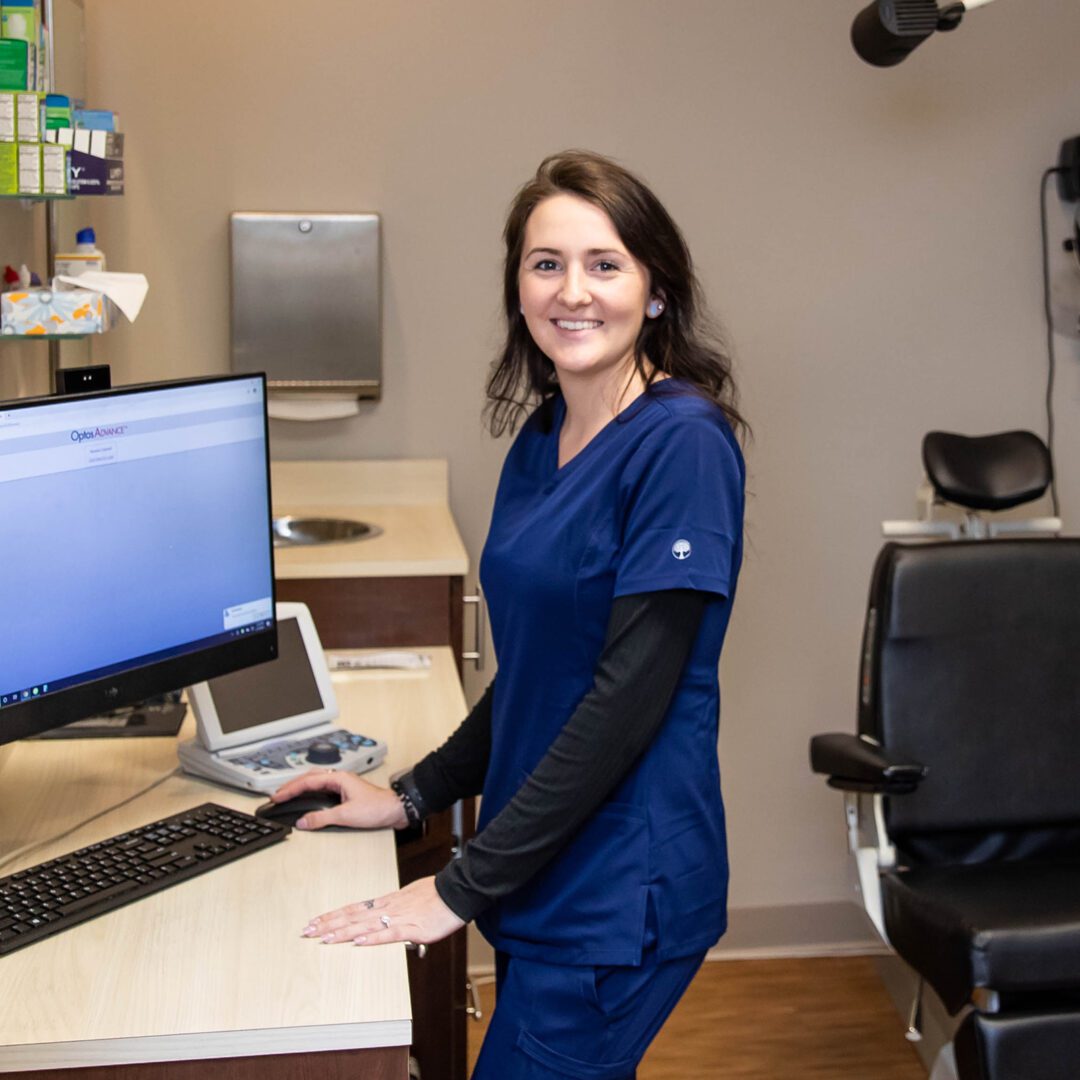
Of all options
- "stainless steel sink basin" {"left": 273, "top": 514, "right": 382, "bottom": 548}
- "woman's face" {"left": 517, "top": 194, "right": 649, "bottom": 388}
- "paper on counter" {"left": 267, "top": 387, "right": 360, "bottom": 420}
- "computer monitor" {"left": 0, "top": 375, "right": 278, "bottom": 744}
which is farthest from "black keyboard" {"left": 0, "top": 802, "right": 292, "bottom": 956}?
"paper on counter" {"left": 267, "top": 387, "right": 360, "bottom": 420}

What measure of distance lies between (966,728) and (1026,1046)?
57 cm

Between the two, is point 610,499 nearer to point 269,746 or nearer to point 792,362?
point 269,746

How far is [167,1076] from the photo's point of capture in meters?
1.23

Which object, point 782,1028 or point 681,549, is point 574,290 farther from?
point 782,1028

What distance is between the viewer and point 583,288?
150 cm

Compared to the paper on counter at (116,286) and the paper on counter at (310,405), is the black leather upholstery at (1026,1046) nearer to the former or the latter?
the paper on counter at (116,286)

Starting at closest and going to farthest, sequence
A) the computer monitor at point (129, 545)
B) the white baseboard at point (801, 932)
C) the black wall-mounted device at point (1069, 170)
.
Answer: the computer monitor at point (129, 545) → the black wall-mounted device at point (1069, 170) → the white baseboard at point (801, 932)

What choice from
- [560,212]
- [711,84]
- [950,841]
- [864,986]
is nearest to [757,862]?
[864,986]

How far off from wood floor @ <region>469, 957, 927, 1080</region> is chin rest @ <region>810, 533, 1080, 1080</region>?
1.89 feet

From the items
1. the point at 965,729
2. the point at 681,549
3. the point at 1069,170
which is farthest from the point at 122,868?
the point at 1069,170

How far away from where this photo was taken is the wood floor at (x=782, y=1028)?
2.80 metres

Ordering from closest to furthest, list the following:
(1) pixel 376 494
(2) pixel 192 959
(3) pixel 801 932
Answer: (2) pixel 192 959, (1) pixel 376 494, (3) pixel 801 932

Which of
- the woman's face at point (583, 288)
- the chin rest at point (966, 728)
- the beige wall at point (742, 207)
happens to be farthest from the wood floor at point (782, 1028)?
the woman's face at point (583, 288)

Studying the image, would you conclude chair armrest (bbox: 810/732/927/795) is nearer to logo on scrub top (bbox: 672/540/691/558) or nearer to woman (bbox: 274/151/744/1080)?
woman (bbox: 274/151/744/1080)
